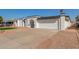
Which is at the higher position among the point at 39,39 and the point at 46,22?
the point at 46,22

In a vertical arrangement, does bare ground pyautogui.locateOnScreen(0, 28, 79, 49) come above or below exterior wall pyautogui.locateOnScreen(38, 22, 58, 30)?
below

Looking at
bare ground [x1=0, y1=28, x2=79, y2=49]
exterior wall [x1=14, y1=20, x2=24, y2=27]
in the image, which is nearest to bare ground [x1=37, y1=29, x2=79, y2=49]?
bare ground [x1=0, y1=28, x2=79, y2=49]

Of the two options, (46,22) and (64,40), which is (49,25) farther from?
(64,40)

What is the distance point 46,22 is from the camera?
257 centimetres

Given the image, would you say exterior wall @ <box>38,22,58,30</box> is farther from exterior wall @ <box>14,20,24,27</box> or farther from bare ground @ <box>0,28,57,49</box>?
exterior wall @ <box>14,20,24,27</box>

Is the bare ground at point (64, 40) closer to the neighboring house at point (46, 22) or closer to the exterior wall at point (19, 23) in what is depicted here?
the neighboring house at point (46, 22)

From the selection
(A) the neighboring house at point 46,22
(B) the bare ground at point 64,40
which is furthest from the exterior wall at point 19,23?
(B) the bare ground at point 64,40

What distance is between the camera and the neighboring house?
2.57 metres

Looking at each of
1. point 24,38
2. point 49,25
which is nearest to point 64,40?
point 49,25

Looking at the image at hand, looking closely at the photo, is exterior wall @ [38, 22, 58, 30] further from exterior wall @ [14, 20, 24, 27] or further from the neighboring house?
exterior wall @ [14, 20, 24, 27]

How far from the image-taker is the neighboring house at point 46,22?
8.43 ft
